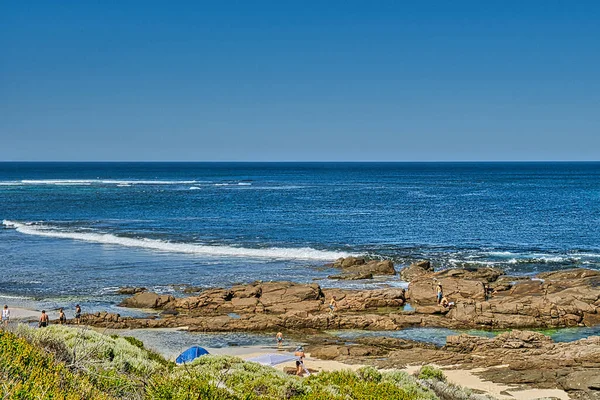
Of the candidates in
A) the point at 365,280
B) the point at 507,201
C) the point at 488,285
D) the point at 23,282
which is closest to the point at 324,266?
the point at 365,280

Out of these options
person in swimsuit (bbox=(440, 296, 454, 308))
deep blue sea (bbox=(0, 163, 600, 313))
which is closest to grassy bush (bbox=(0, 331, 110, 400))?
deep blue sea (bbox=(0, 163, 600, 313))

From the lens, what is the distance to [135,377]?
469 inches

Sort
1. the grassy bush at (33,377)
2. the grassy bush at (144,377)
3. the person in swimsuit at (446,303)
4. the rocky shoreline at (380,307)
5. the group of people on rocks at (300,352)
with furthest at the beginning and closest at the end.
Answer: the person in swimsuit at (446,303), the rocky shoreline at (380,307), the group of people on rocks at (300,352), the grassy bush at (144,377), the grassy bush at (33,377)

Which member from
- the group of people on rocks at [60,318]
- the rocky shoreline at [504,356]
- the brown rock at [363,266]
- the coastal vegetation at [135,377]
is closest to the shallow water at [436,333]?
the rocky shoreline at [504,356]

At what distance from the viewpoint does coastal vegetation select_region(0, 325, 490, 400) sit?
9406mm

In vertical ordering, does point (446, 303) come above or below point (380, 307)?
above

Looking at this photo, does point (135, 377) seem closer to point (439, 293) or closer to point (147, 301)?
point (147, 301)

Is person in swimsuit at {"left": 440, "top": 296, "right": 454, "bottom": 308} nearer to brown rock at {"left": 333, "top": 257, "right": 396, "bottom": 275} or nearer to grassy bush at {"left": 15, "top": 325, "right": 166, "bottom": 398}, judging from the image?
brown rock at {"left": 333, "top": 257, "right": 396, "bottom": 275}

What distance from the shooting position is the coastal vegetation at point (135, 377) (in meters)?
9.41

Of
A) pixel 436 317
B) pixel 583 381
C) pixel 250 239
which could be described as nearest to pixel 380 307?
pixel 436 317

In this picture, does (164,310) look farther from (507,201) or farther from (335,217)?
(507,201)

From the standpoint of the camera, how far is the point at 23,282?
119 feet

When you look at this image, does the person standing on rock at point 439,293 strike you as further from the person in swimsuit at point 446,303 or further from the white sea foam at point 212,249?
the white sea foam at point 212,249

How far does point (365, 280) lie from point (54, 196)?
7469cm
